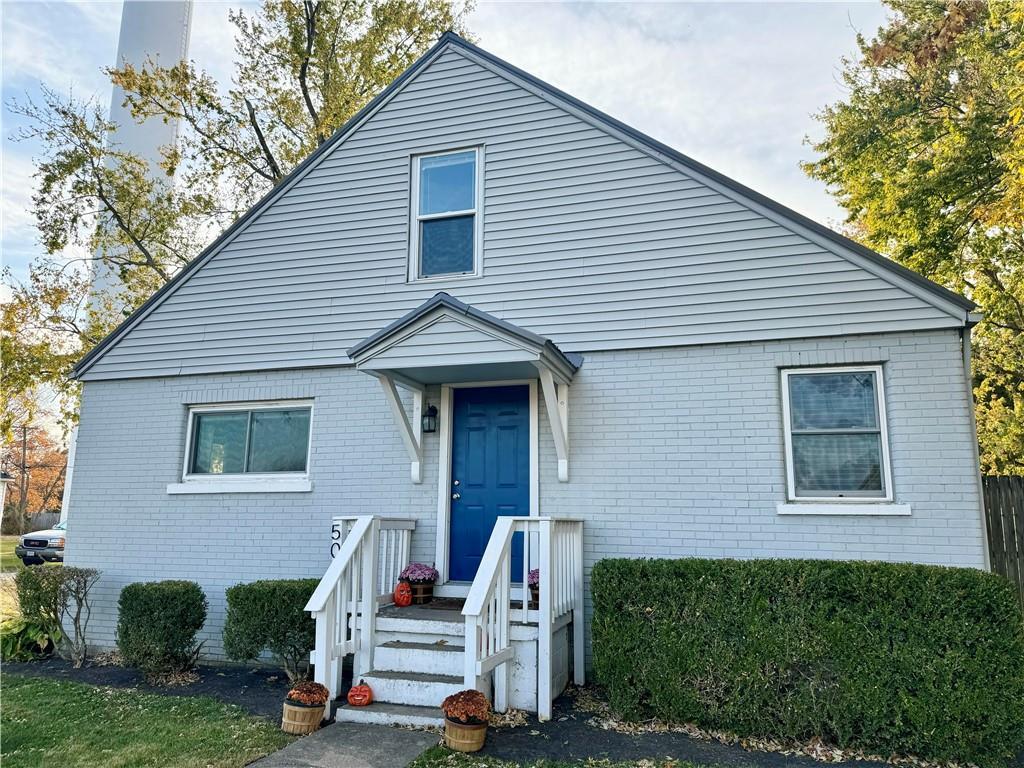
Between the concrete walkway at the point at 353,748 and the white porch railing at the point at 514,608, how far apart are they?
588mm

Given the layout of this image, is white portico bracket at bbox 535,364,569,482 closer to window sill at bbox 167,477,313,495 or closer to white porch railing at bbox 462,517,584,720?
white porch railing at bbox 462,517,584,720

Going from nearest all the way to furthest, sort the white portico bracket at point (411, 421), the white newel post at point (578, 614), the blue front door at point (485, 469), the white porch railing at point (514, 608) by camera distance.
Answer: the white porch railing at point (514, 608)
the white newel post at point (578, 614)
the white portico bracket at point (411, 421)
the blue front door at point (485, 469)

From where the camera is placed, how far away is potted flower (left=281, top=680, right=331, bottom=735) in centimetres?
474

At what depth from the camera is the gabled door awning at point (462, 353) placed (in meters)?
5.69

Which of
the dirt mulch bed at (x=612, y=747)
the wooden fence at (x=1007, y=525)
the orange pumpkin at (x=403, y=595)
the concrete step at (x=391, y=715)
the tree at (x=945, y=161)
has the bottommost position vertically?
the dirt mulch bed at (x=612, y=747)

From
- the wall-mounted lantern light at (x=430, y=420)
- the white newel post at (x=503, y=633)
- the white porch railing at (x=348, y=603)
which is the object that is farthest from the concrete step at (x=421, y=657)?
the wall-mounted lantern light at (x=430, y=420)

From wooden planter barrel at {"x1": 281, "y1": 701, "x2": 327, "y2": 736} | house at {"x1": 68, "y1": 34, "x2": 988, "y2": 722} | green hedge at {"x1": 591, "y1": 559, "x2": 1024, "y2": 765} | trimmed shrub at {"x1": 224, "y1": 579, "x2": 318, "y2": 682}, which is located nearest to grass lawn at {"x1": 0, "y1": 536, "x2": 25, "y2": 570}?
house at {"x1": 68, "y1": 34, "x2": 988, "y2": 722}

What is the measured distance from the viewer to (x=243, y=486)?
7375 millimetres

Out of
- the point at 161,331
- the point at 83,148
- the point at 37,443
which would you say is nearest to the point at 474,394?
the point at 161,331

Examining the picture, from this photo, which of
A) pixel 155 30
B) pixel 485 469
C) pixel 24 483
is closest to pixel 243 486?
pixel 485 469

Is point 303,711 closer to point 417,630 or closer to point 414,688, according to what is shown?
point 414,688

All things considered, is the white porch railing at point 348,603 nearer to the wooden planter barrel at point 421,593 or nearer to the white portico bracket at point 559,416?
the wooden planter barrel at point 421,593

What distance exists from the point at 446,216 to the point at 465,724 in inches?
203

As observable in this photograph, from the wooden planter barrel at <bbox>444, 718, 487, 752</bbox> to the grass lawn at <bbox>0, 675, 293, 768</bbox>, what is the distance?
122 centimetres
